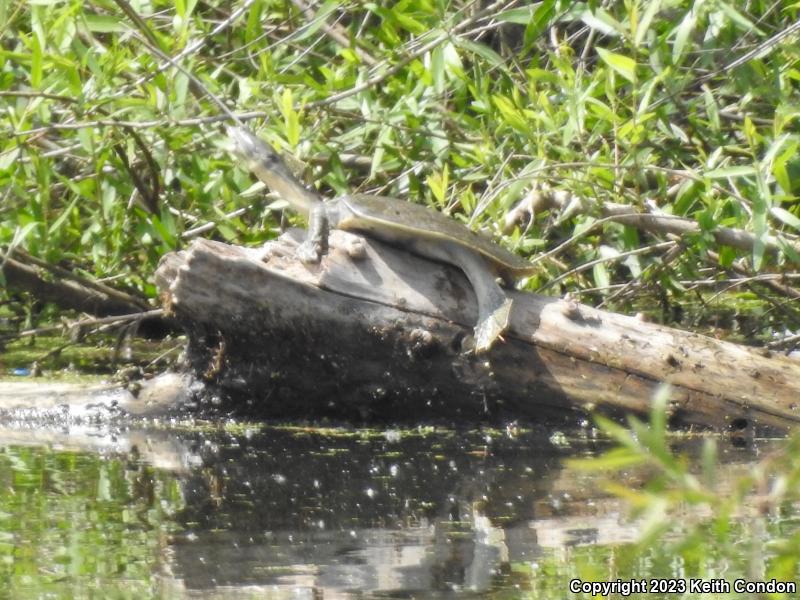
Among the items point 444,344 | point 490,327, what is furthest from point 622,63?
point 444,344

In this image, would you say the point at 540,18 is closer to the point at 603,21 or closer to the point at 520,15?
the point at 520,15

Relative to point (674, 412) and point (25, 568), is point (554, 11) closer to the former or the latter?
point (674, 412)

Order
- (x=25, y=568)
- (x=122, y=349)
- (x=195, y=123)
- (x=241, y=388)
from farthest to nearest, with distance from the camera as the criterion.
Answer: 1. (x=122, y=349)
2. (x=195, y=123)
3. (x=241, y=388)
4. (x=25, y=568)

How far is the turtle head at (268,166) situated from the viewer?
5465 millimetres

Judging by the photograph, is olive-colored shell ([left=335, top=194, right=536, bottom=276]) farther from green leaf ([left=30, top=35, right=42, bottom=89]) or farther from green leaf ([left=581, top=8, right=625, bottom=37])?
green leaf ([left=30, top=35, right=42, bottom=89])

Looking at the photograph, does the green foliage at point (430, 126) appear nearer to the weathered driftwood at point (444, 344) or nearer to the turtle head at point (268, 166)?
the turtle head at point (268, 166)

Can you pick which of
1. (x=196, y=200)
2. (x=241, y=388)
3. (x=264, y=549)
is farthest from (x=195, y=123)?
(x=264, y=549)

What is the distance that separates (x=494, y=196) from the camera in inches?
207

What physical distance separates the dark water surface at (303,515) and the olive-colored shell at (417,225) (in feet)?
2.23

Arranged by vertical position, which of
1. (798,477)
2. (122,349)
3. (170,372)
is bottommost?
(798,477)

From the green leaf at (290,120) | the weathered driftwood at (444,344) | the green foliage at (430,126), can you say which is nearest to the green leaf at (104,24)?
the green foliage at (430,126)

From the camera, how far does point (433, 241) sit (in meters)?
4.95

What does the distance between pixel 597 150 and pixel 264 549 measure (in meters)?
3.40

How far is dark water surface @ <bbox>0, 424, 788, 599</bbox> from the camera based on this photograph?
9.44ft
